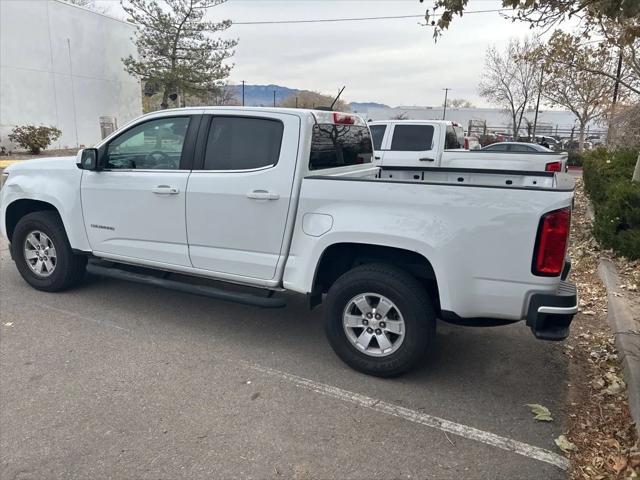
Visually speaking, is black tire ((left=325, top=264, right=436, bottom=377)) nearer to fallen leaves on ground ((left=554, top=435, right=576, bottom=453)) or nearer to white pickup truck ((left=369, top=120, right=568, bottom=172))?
fallen leaves on ground ((left=554, top=435, right=576, bottom=453))

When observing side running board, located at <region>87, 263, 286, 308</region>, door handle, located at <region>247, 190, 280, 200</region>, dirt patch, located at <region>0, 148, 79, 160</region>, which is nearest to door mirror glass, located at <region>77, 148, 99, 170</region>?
side running board, located at <region>87, 263, 286, 308</region>

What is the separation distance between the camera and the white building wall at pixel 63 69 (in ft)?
63.0

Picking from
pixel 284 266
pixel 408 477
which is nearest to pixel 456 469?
pixel 408 477

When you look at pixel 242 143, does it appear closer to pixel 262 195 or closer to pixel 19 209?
pixel 262 195

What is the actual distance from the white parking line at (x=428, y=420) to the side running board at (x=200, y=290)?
0.51m

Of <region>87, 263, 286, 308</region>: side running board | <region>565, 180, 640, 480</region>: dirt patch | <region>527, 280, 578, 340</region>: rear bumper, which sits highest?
<region>527, 280, 578, 340</region>: rear bumper

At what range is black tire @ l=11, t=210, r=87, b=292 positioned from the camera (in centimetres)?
520

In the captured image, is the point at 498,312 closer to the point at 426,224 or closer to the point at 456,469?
the point at 426,224

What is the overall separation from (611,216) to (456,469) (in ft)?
17.0

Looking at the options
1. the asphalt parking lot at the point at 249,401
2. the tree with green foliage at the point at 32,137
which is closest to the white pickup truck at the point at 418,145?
the asphalt parking lot at the point at 249,401

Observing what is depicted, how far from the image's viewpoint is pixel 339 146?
4.55m

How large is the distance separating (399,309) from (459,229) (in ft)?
2.41

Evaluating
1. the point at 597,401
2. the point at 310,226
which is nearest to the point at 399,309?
the point at 310,226

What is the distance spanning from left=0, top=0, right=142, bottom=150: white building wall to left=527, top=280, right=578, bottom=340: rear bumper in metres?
21.5
